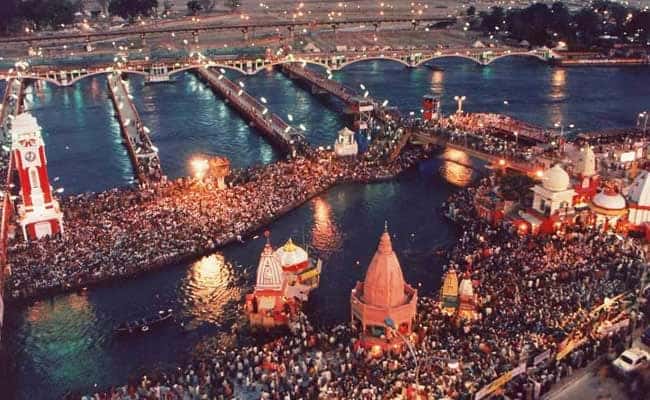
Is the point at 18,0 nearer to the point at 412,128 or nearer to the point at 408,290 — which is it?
the point at 412,128

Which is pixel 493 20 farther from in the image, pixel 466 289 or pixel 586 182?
pixel 466 289

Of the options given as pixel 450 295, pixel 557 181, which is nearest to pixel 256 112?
pixel 557 181

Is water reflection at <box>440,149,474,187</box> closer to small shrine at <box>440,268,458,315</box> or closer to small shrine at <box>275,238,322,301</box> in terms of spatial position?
small shrine at <box>275,238,322,301</box>

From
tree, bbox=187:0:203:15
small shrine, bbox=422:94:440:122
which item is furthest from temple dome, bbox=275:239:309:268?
tree, bbox=187:0:203:15

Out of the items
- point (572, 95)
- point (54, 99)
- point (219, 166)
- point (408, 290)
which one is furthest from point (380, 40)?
point (408, 290)

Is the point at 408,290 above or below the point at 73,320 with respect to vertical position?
above
